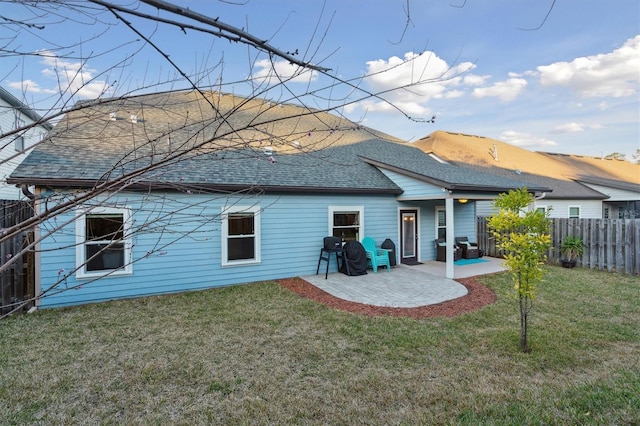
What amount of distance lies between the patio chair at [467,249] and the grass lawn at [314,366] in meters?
5.30

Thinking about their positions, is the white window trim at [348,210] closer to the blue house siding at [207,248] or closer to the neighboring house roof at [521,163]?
the blue house siding at [207,248]

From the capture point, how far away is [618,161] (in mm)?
25516

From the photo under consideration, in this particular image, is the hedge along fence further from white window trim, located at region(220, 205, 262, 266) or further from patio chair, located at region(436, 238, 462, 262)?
white window trim, located at region(220, 205, 262, 266)

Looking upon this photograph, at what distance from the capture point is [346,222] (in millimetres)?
9727

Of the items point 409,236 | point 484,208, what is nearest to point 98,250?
point 409,236

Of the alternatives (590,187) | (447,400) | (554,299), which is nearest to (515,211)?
(447,400)

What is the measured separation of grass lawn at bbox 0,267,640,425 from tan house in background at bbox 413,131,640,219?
1119 centimetres

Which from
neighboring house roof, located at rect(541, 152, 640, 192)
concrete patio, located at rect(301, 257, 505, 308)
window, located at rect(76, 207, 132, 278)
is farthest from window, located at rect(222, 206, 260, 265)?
neighboring house roof, located at rect(541, 152, 640, 192)

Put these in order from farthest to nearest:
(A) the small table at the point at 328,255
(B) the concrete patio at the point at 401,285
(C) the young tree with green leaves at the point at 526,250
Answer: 1. (A) the small table at the point at 328,255
2. (B) the concrete patio at the point at 401,285
3. (C) the young tree with green leaves at the point at 526,250

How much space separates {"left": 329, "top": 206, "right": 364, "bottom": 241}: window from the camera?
9.41 metres

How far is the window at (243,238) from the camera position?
8156 mm

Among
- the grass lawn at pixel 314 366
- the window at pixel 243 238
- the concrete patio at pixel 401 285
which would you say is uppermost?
the window at pixel 243 238

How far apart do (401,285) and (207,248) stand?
4805 mm

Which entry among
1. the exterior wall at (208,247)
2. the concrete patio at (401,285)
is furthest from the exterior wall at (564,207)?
the exterior wall at (208,247)
